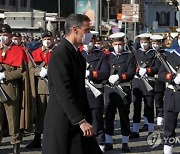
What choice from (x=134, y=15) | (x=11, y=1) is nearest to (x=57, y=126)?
(x=134, y=15)

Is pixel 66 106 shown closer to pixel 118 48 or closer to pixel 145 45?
pixel 118 48

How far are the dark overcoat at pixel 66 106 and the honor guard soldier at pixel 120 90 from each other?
3.73 metres

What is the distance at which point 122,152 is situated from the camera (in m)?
9.05

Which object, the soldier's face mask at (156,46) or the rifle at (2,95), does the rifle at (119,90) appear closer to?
the rifle at (2,95)

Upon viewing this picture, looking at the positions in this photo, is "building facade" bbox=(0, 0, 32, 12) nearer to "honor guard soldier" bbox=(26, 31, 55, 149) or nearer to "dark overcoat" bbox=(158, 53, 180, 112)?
"honor guard soldier" bbox=(26, 31, 55, 149)

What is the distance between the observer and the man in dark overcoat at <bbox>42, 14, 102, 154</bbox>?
16.8 feet

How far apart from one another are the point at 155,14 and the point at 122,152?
8227 cm

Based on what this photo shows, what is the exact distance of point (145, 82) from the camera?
1053 cm

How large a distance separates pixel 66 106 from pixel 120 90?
160 inches

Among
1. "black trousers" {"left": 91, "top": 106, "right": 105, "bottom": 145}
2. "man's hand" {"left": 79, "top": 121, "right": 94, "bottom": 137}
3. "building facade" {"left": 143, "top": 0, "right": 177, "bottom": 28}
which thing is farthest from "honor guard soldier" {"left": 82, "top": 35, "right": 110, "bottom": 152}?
"building facade" {"left": 143, "top": 0, "right": 177, "bottom": 28}

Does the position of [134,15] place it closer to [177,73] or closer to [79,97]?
[177,73]

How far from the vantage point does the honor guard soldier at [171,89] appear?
7938mm

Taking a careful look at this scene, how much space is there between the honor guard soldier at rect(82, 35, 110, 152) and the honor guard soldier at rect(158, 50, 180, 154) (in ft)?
3.42

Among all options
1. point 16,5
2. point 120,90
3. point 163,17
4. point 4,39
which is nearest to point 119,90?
point 120,90
